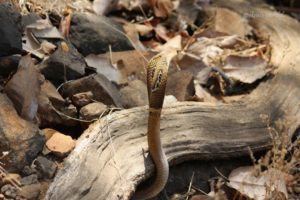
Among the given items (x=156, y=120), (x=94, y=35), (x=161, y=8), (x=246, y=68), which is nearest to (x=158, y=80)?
(x=156, y=120)

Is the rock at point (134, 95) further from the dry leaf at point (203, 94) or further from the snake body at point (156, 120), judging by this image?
the snake body at point (156, 120)

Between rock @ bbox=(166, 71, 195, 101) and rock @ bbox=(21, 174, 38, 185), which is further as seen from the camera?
rock @ bbox=(166, 71, 195, 101)

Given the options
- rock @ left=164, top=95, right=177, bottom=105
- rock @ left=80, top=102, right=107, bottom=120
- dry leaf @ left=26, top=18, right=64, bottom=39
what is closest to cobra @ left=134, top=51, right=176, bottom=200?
rock @ left=80, top=102, right=107, bottom=120

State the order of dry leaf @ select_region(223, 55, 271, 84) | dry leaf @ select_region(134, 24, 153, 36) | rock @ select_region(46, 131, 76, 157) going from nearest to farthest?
rock @ select_region(46, 131, 76, 157) < dry leaf @ select_region(223, 55, 271, 84) < dry leaf @ select_region(134, 24, 153, 36)

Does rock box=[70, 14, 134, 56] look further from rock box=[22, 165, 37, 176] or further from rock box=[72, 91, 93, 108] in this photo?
rock box=[22, 165, 37, 176]

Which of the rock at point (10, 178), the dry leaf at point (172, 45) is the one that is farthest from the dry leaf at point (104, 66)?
the rock at point (10, 178)

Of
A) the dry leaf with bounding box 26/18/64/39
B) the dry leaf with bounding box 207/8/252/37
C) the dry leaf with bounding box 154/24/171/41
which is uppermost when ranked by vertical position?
the dry leaf with bounding box 26/18/64/39
